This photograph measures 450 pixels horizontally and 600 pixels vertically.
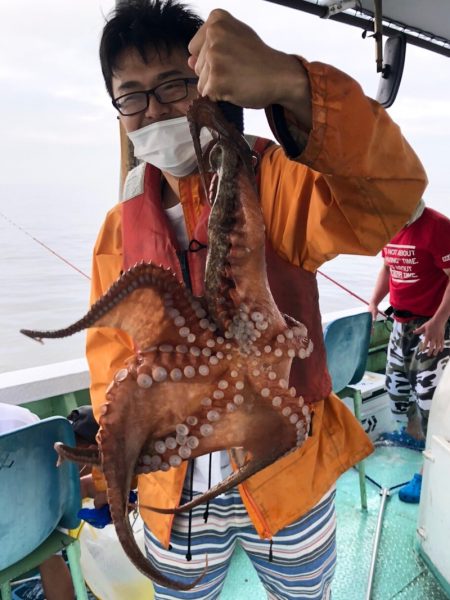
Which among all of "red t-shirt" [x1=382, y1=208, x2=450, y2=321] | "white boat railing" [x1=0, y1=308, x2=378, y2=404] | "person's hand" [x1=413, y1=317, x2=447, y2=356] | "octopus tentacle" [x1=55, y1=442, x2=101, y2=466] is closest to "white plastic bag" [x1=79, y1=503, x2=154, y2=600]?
"white boat railing" [x1=0, y1=308, x2=378, y2=404]

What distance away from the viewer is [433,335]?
3.16 m

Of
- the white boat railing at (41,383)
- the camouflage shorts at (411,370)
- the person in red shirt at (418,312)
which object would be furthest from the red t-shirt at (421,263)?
the white boat railing at (41,383)

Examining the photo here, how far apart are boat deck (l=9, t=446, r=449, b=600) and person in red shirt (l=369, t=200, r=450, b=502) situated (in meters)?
0.25

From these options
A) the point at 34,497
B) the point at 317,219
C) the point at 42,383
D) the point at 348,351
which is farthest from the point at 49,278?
the point at 317,219

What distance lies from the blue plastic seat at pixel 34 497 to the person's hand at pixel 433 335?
7.79 ft

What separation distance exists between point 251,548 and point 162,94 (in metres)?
1.21

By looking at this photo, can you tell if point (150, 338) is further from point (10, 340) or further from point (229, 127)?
point (10, 340)

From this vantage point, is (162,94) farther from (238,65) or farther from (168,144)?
(238,65)

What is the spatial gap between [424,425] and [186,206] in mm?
2925

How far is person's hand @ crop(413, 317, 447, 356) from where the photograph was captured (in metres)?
3.10

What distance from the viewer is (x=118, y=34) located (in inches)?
45.9

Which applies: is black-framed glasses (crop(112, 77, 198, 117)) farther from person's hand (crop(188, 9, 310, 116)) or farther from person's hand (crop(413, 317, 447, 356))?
person's hand (crop(413, 317, 447, 356))

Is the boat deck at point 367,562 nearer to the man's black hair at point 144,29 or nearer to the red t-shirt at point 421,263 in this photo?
the red t-shirt at point 421,263

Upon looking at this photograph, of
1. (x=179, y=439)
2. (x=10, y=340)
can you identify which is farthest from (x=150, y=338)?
(x=10, y=340)
